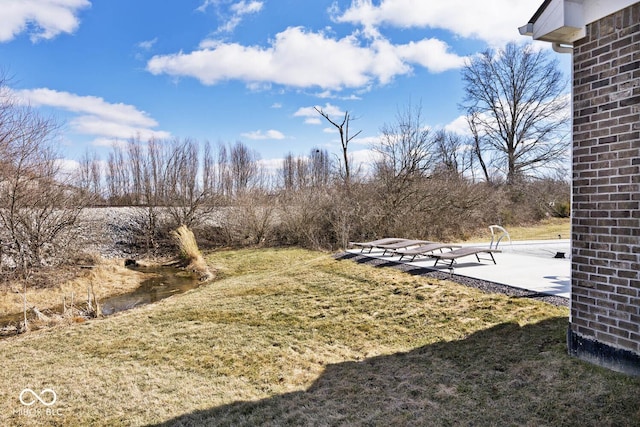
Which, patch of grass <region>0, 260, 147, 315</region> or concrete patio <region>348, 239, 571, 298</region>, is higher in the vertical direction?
concrete patio <region>348, 239, 571, 298</region>

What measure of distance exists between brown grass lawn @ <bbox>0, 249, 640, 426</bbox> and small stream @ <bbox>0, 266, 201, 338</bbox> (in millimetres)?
2103

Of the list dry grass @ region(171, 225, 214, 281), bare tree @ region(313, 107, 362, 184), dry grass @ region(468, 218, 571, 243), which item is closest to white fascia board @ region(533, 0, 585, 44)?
dry grass @ region(171, 225, 214, 281)

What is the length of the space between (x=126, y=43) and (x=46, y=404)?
42.2ft

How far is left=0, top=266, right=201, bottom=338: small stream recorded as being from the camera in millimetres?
8094

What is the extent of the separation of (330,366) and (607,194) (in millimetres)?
2917

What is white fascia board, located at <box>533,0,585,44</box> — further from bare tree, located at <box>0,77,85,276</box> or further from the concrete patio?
bare tree, located at <box>0,77,85,276</box>

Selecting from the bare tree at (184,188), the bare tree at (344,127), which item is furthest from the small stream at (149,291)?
the bare tree at (344,127)

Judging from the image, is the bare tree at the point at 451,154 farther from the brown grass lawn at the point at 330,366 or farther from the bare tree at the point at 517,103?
the brown grass lawn at the point at 330,366

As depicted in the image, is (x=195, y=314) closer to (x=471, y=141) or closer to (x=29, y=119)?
(x=29, y=119)

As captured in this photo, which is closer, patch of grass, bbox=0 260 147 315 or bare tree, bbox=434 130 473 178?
patch of grass, bbox=0 260 147 315

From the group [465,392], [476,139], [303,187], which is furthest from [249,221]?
[476,139]

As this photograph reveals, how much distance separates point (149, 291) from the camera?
407 inches

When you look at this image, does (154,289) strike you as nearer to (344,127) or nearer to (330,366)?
(330,366)

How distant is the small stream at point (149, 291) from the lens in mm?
8094
